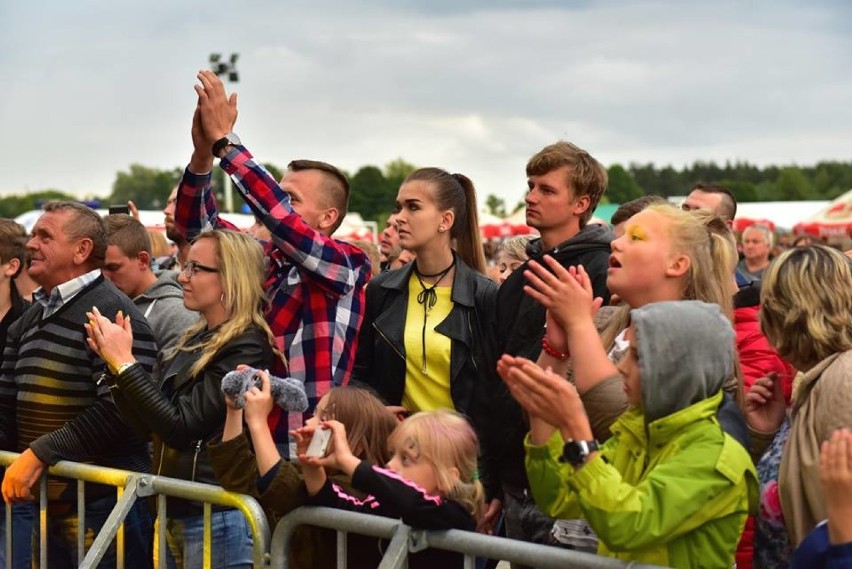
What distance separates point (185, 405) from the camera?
4359 mm

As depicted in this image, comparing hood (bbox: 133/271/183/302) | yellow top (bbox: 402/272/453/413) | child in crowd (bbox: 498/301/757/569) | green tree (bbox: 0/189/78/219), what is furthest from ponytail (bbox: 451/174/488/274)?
green tree (bbox: 0/189/78/219)

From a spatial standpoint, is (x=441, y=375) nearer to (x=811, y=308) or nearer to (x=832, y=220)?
(x=811, y=308)

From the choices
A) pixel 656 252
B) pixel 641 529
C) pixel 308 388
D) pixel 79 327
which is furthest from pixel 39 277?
pixel 641 529

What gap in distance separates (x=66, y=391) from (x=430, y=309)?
160 centimetres

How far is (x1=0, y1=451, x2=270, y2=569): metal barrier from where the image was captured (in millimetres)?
3992

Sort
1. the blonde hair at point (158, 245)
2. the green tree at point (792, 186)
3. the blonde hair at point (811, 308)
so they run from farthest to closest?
the green tree at point (792, 186) < the blonde hair at point (158, 245) < the blonde hair at point (811, 308)

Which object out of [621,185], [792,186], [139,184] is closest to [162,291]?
[792,186]

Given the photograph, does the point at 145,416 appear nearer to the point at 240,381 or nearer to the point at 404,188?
the point at 240,381

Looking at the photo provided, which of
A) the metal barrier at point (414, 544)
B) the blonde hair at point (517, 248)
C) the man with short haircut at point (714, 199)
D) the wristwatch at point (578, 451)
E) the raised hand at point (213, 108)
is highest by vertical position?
the raised hand at point (213, 108)

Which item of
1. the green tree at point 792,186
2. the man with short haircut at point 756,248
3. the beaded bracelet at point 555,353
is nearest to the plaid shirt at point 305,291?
the beaded bracelet at point 555,353

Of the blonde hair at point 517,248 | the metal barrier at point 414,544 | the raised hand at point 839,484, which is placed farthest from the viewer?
the blonde hair at point 517,248

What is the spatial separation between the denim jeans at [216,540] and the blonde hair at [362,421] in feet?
2.00

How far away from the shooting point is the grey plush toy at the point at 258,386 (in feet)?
12.9

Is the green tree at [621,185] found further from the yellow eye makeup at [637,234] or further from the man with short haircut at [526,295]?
the yellow eye makeup at [637,234]
